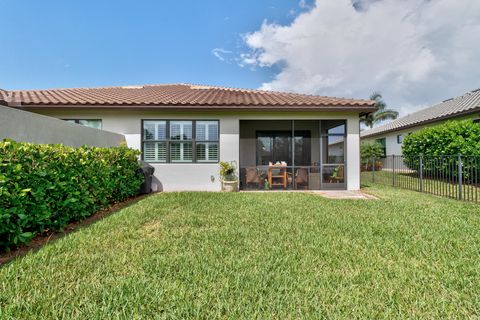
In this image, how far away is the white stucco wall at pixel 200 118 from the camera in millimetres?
8414

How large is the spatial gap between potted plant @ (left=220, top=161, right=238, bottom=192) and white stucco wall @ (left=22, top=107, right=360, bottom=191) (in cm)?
27

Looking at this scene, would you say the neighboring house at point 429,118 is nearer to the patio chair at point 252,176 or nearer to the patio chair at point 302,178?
the patio chair at point 302,178

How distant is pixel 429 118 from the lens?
14.9 meters

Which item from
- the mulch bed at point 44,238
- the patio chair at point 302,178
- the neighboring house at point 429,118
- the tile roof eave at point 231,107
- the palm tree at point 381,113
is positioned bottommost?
the mulch bed at point 44,238

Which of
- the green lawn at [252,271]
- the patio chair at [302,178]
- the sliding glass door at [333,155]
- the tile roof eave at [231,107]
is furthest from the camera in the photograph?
the patio chair at [302,178]

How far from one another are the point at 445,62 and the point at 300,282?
68.6 feet

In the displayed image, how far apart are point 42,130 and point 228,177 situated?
17.9ft

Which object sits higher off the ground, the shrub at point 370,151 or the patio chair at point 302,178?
the shrub at point 370,151

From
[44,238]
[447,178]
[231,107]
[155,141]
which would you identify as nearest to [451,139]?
[447,178]

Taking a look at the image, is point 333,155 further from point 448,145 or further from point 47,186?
point 47,186

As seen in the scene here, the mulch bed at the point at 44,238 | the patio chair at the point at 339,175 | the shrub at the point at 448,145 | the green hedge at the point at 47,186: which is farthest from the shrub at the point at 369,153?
the mulch bed at the point at 44,238

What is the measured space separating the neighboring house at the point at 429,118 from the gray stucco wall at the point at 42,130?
1630cm

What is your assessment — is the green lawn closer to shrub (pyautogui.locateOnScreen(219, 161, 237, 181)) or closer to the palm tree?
shrub (pyautogui.locateOnScreen(219, 161, 237, 181))

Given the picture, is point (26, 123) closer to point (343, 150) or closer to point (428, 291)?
point (428, 291)
